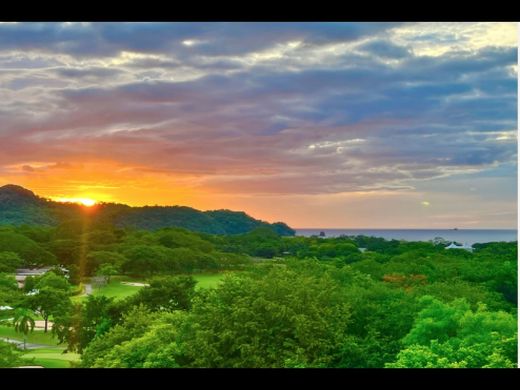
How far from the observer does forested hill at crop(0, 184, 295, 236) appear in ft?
19.5

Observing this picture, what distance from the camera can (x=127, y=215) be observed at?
605 cm

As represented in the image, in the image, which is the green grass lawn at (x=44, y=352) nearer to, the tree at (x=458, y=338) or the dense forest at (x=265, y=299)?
the dense forest at (x=265, y=299)

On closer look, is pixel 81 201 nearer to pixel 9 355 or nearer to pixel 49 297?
pixel 49 297

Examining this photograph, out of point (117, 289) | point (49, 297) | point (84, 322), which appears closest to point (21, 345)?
point (49, 297)

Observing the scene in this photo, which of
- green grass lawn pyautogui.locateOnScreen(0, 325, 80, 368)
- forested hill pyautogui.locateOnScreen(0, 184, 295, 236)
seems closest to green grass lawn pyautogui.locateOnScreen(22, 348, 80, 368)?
green grass lawn pyautogui.locateOnScreen(0, 325, 80, 368)

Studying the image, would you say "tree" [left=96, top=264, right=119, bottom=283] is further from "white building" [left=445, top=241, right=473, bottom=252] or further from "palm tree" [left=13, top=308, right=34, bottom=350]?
"white building" [left=445, top=241, right=473, bottom=252]

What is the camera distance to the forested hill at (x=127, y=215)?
5.93 metres

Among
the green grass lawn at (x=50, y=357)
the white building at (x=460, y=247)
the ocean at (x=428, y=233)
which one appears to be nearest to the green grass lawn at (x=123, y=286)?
the green grass lawn at (x=50, y=357)

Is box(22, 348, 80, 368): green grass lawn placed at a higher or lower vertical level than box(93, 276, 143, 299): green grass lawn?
lower

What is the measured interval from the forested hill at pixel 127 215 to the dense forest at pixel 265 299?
95mm

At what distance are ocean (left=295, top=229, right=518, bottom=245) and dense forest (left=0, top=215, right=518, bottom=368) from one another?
20 cm

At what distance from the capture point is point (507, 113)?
6012 mm
